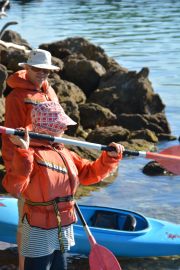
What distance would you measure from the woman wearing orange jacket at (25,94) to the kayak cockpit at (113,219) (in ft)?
6.04

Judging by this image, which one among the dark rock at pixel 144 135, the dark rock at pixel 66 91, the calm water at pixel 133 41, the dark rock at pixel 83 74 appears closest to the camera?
the calm water at pixel 133 41

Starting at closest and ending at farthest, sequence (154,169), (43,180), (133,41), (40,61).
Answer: (43,180) → (40,61) → (154,169) → (133,41)

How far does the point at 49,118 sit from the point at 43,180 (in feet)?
1.26

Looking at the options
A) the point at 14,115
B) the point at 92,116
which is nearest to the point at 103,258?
the point at 14,115

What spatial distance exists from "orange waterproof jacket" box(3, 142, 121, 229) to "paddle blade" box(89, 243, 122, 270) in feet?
1.16

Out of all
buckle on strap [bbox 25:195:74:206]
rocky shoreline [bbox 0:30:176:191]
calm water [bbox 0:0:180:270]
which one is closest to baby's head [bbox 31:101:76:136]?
buckle on strap [bbox 25:195:74:206]

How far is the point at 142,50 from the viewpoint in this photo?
87.2 ft

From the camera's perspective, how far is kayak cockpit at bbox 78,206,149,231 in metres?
7.15

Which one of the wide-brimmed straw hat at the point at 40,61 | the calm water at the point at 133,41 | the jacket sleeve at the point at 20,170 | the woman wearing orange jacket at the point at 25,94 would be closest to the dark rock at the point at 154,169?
the calm water at the point at 133,41

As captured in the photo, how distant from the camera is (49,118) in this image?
448 centimetres

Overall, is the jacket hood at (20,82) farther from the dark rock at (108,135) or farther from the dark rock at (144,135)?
the dark rock at (144,135)

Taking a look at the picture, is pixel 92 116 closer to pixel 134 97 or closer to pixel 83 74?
pixel 134 97

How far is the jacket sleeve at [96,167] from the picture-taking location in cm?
465

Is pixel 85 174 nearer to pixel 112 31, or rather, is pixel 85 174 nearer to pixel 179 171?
pixel 179 171
